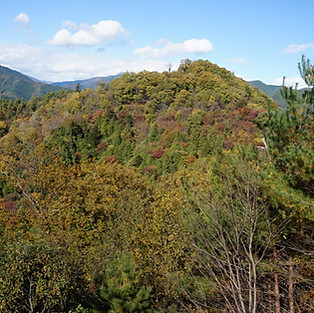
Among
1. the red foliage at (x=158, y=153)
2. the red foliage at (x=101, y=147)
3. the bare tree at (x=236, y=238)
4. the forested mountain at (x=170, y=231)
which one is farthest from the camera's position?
the red foliage at (x=101, y=147)

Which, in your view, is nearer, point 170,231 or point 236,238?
point 236,238

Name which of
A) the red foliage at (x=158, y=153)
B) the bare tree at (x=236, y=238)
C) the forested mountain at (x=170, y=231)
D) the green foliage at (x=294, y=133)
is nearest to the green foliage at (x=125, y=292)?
the forested mountain at (x=170, y=231)

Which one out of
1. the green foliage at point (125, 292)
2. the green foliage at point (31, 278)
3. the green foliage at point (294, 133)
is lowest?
the green foliage at point (125, 292)

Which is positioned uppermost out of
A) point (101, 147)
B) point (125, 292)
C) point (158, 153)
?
point (158, 153)

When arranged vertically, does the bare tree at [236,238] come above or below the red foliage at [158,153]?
above

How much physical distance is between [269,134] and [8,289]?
7242 mm

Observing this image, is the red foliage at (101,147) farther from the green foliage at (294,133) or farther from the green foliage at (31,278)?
the green foliage at (294,133)

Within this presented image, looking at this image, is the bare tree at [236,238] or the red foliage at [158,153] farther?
the red foliage at [158,153]

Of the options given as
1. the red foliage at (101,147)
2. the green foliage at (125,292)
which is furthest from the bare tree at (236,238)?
the red foliage at (101,147)

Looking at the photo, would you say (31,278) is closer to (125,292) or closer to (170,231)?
(125,292)

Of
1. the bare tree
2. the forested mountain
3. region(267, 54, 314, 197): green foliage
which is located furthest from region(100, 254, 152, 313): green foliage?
region(267, 54, 314, 197): green foliage

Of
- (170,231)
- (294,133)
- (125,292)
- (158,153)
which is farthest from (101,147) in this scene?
(294,133)

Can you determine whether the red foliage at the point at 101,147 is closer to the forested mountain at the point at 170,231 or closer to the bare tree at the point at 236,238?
the forested mountain at the point at 170,231

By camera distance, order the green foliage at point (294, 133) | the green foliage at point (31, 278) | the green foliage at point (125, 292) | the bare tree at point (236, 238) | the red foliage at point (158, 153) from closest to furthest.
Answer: the bare tree at point (236, 238)
the green foliage at point (31, 278)
the green foliage at point (294, 133)
the green foliage at point (125, 292)
the red foliage at point (158, 153)
